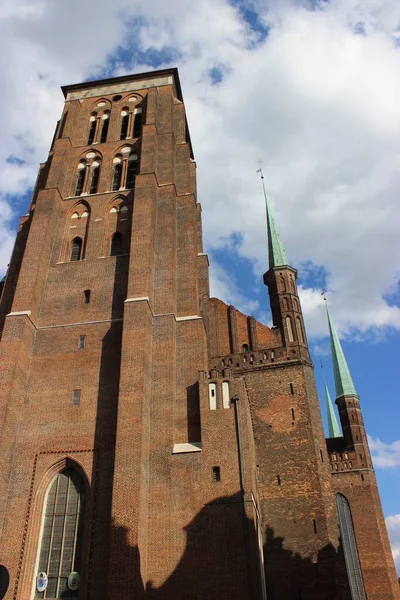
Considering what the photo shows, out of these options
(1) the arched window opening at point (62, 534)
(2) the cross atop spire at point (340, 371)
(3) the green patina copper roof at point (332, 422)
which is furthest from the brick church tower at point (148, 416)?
(3) the green patina copper roof at point (332, 422)

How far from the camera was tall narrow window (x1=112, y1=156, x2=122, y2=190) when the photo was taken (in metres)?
27.1

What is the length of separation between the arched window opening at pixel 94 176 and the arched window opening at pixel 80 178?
1.59 ft

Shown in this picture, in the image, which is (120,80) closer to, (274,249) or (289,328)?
(274,249)

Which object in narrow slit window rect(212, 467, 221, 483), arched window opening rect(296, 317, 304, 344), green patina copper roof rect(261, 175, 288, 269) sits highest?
green patina copper roof rect(261, 175, 288, 269)

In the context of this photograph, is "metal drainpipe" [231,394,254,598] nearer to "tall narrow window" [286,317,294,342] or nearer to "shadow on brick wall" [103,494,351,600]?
"shadow on brick wall" [103,494,351,600]

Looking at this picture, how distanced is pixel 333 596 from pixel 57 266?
16526 millimetres

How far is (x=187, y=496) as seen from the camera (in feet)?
54.2

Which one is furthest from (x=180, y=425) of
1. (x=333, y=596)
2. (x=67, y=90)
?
(x=67, y=90)

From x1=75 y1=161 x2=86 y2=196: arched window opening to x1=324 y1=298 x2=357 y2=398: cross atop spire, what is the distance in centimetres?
2289

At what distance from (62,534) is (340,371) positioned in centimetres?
2706

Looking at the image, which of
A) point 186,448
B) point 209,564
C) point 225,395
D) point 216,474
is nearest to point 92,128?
point 225,395

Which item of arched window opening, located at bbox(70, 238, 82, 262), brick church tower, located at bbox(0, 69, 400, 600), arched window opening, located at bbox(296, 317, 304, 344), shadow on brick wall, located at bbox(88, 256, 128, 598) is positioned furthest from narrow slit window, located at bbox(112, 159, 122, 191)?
arched window opening, located at bbox(296, 317, 304, 344)

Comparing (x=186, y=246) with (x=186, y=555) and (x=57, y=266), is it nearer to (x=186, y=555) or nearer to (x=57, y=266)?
(x=57, y=266)

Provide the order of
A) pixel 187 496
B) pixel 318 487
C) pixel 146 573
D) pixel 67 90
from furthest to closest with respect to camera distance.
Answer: pixel 67 90 → pixel 318 487 → pixel 187 496 → pixel 146 573
